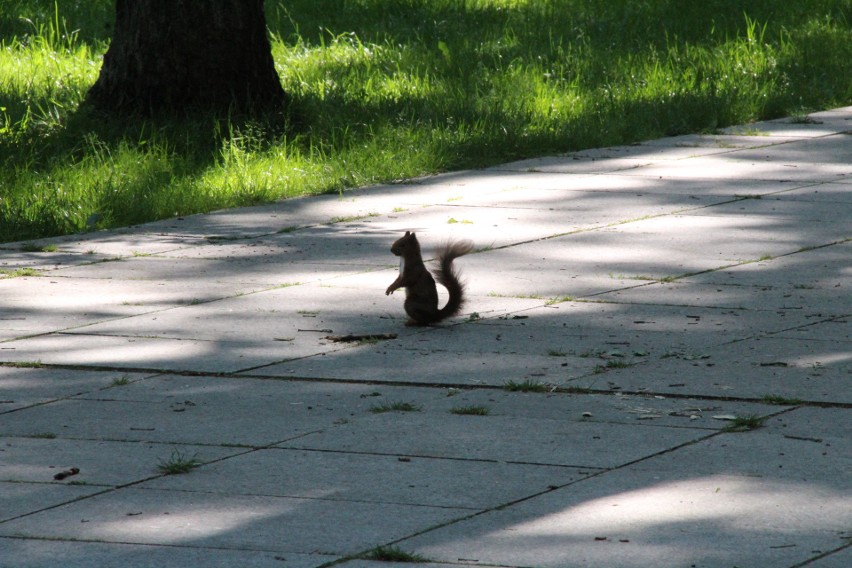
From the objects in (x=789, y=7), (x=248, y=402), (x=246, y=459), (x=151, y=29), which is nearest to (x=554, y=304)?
(x=248, y=402)

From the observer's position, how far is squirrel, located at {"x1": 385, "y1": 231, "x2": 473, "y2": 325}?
8.01 metres

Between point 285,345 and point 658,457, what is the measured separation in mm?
2625

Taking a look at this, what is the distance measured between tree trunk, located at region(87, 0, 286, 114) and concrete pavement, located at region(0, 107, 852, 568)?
3.40 metres

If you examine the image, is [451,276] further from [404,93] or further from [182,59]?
[404,93]

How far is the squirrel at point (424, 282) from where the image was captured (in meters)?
8.01

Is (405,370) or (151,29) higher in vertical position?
(151,29)

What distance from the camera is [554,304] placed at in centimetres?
858

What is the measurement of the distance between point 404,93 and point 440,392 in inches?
422

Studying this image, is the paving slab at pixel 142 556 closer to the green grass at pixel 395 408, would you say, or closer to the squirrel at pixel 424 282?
the green grass at pixel 395 408

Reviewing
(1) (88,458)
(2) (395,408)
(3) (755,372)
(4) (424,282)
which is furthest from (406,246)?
(1) (88,458)

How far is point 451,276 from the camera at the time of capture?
8.11 m

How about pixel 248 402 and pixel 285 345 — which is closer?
pixel 248 402

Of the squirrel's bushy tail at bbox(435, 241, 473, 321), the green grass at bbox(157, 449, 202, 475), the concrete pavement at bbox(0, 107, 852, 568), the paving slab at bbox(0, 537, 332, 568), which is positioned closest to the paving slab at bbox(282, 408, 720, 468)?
the concrete pavement at bbox(0, 107, 852, 568)

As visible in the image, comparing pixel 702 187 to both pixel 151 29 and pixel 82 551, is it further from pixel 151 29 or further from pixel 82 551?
pixel 82 551
